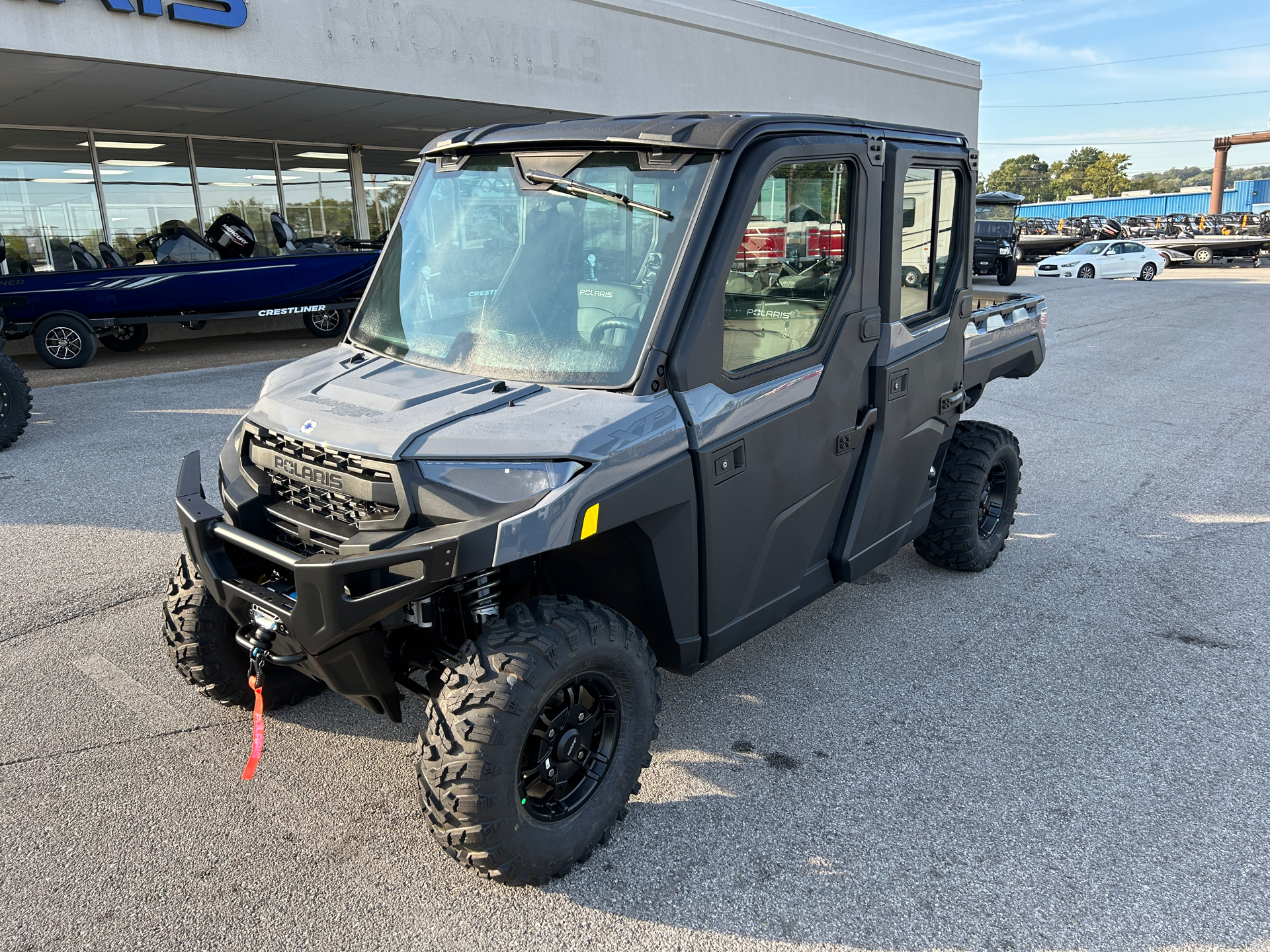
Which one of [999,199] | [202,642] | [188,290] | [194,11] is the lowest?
[202,642]

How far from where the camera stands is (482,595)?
2793 millimetres

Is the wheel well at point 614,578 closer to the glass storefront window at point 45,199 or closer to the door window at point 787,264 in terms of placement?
the door window at point 787,264

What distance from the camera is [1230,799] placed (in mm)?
3201

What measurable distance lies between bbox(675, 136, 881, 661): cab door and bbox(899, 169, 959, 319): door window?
0.98ft

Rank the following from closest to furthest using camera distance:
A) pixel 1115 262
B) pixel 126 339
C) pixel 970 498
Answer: pixel 970 498
pixel 126 339
pixel 1115 262

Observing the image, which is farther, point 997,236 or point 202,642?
point 997,236

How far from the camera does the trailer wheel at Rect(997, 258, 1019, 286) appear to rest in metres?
25.0

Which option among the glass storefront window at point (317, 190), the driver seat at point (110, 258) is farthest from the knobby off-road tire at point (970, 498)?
the glass storefront window at point (317, 190)

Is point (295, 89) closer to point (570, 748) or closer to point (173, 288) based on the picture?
point (173, 288)

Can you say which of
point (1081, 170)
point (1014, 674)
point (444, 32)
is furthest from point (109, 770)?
point (1081, 170)

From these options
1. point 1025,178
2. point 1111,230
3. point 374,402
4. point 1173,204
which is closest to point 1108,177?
point 1025,178

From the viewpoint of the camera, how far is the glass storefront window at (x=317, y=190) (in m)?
18.3

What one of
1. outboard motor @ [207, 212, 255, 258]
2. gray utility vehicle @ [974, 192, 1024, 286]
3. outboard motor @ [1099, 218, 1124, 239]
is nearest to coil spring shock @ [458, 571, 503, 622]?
outboard motor @ [207, 212, 255, 258]

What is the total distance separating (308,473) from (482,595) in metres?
0.69
